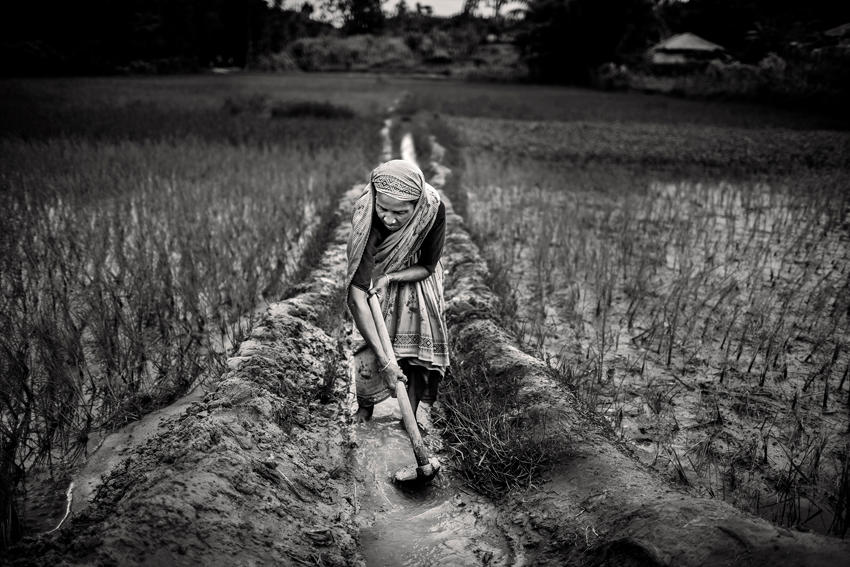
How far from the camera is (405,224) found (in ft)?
6.01

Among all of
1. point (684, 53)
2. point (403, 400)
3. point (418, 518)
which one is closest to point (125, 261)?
point (403, 400)

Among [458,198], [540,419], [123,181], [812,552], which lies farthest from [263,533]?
[123,181]

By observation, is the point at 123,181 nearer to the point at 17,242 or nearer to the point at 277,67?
the point at 17,242

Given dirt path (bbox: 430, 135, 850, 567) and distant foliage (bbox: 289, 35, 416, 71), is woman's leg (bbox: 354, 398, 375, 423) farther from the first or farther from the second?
distant foliage (bbox: 289, 35, 416, 71)

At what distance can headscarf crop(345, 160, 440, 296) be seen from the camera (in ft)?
5.67

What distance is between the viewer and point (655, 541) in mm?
1264

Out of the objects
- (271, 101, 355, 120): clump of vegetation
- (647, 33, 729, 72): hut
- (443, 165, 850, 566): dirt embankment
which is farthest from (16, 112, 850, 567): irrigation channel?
(647, 33, 729, 72): hut

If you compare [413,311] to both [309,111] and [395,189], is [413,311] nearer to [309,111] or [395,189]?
[395,189]

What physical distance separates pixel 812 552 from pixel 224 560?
4.49 ft

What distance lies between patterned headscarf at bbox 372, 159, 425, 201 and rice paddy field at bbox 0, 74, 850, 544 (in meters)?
1.14

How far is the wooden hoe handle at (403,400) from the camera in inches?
69.2

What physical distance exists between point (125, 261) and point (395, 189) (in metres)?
2.31

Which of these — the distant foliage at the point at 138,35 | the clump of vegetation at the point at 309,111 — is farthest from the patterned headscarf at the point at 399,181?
the distant foliage at the point at 138,35

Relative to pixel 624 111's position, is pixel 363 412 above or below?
below
